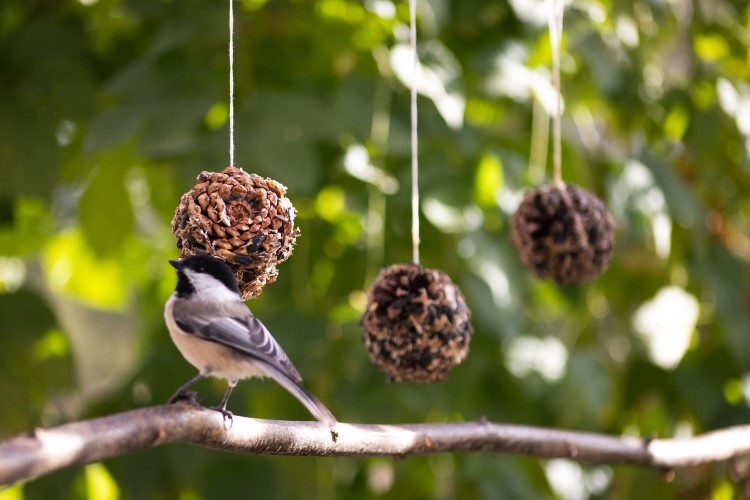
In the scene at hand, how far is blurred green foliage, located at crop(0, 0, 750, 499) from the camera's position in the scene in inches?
65.2

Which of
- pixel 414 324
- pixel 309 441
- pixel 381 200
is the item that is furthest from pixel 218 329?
pixel 381 200

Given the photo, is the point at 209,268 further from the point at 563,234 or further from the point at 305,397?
the point at 563,234

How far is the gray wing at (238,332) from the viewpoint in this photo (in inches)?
36.6

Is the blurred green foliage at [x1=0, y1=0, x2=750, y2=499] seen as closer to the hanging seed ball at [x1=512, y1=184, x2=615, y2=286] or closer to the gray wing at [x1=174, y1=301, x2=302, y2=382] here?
the hanging seed ball at [x1=512, y1=184, x2=615, y2=286]

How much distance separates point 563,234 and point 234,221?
60 centimetres

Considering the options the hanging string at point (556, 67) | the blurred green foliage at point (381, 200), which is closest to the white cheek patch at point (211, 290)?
the blurred green foliage at point (381, 200)

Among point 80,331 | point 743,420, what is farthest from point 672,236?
point 80,331

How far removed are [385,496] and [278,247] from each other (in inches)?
42.1

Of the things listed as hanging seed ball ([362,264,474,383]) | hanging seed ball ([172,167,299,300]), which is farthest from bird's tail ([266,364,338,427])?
hanging seed ball ([362,264,474,383])

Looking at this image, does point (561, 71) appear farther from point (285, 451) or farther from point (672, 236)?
point (285, 451)

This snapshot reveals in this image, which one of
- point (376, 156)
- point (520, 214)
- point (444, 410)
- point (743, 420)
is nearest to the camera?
point (520, 214)

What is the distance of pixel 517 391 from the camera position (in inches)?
73.2

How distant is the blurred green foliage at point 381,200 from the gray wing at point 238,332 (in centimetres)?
57

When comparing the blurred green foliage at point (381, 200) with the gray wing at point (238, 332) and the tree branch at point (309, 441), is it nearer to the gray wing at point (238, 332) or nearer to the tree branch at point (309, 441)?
the tree branch at point (309, 441)
